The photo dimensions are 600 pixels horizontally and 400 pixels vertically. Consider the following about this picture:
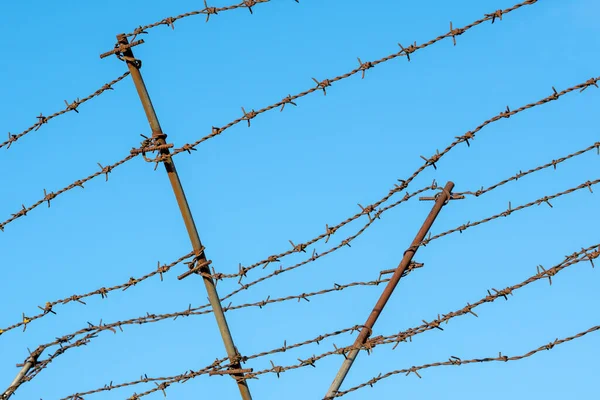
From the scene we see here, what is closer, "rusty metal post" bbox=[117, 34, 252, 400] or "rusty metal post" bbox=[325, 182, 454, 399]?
"rusty metal post" bbox=[117, 34, 252, 400]

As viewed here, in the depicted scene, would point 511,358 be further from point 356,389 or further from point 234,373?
point 234,373

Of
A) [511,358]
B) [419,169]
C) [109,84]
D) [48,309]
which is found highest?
[109,84]

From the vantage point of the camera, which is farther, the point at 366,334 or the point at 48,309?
the point at 48,309

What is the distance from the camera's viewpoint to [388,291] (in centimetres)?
547

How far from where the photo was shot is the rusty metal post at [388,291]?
5316 millimetres

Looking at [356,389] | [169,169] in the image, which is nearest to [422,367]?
[356,389]

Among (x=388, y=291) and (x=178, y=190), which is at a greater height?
(x=178, y=190)

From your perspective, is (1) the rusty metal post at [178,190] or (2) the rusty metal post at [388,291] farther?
(2) the rusty metal post at [388,291]

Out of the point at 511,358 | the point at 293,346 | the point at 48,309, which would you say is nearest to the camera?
the point at 511,358

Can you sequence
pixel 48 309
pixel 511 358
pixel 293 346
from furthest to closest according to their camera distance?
1. pixel 48 309
2. pixel 293 346
3. pixel 511 358

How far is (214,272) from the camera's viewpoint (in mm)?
5215

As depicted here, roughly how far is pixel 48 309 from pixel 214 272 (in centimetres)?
129

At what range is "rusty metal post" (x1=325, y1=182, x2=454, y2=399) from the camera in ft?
17.4

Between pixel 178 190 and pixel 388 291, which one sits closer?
pixel 178 190
